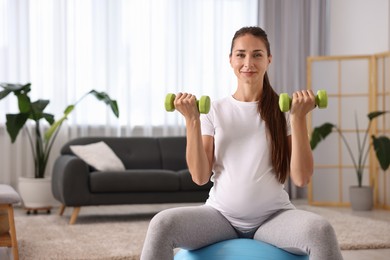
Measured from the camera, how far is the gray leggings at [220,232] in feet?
5.98

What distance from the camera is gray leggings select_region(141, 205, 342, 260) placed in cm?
182

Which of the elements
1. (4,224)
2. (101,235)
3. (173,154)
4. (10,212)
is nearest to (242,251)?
(10,212)

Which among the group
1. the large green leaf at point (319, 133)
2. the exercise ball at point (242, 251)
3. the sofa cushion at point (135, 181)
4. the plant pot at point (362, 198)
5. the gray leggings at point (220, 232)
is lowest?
the plant pot at point (362, 198)

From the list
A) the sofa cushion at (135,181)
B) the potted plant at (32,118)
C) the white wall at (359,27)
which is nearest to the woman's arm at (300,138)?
the sofa cushion at (135,181)

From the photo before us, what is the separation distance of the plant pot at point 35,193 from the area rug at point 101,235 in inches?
6.0

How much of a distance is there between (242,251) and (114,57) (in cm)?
480

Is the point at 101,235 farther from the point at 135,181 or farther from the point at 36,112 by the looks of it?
the point at 36,112

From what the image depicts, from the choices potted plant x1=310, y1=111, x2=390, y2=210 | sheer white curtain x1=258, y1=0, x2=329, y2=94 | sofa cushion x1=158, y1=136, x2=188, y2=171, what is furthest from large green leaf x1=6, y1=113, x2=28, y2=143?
sheer white curtain x1=258, y1=0, x2=329, y2=94

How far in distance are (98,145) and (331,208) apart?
2.25 m

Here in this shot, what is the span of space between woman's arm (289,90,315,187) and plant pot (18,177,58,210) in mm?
3954

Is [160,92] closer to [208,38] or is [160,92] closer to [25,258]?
[208,38]

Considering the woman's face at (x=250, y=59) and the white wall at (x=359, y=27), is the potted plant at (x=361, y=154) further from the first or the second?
the woman's face at (x=250, y=59)

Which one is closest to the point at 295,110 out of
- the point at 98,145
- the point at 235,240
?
the point at 235,240

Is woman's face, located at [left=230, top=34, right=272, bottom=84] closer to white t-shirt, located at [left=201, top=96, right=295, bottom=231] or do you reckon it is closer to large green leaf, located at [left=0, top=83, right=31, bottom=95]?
white t-shirt, located at [left=201, top=96, right=295, bottom=231]
